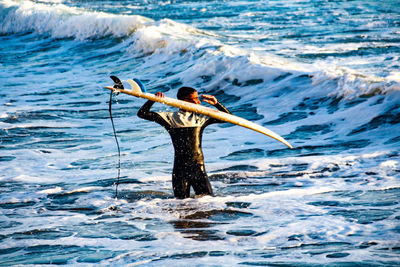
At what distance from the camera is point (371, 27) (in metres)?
22.8

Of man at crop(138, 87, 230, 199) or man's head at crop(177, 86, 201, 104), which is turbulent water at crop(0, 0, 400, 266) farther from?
man's head at crop(177, 86, 201, 104)

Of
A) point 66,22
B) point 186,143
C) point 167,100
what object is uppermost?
point 66,22

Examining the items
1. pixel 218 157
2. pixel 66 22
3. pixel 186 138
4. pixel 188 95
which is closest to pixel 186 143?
→ pixel 186 138

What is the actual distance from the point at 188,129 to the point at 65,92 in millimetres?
9591

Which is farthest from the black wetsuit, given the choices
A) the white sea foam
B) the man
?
the white sea foam

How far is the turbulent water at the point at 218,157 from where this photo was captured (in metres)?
5.11

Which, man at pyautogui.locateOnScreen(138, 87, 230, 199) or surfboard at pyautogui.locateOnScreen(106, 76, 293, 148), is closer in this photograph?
surfboard at pyautogui.locateOnScreen(106, 76, 293, 148)

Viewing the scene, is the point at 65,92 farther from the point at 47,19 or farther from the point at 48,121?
the point at 47,19

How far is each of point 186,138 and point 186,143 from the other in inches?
2.0

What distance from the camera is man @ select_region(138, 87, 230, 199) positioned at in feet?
20.1

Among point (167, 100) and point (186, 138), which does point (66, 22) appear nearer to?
point (186, 138)

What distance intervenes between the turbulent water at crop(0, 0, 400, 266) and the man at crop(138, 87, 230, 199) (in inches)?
9.5

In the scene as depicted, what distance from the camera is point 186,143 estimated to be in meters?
6.16

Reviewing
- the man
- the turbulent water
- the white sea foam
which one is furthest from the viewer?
the white sea foam
